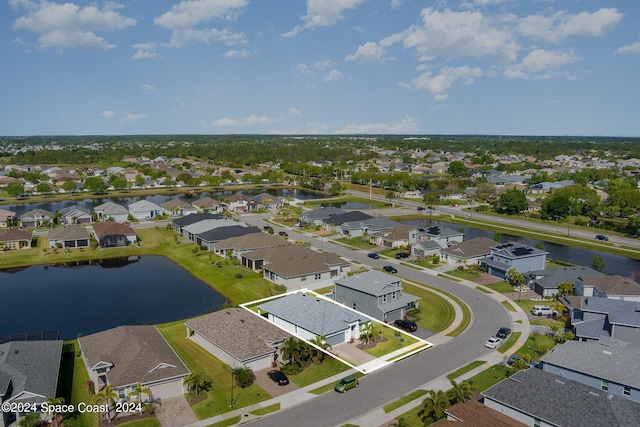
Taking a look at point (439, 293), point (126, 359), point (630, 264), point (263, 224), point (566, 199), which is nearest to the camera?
point (126, 359)

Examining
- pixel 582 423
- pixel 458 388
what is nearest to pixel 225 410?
pixel 458 388

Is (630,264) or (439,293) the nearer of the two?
(439,293)

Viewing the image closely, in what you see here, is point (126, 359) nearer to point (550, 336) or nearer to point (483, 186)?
point (550, 336)

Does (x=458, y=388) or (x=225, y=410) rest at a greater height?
(x=458, y=388)

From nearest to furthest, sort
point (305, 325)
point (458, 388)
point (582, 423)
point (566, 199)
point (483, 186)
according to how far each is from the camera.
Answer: point (582, 423)
point (458, 388)
point (305, 325)
point (566, 199)
point (483, 186)

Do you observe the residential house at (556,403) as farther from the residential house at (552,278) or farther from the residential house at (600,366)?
the residential house at (552,278)

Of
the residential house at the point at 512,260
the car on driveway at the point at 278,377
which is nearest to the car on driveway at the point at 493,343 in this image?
Result: the car on driveway at the point at 278,377

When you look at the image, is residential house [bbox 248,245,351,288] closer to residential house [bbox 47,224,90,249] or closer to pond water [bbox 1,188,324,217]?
residential house [bbox 47,224,90,249]
